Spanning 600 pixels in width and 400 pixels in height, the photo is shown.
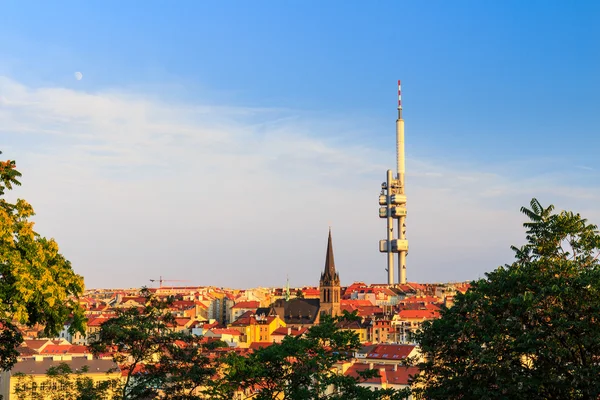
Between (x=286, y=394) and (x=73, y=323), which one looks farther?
(x=286, y=394)

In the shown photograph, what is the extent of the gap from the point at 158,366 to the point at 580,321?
40.1ft

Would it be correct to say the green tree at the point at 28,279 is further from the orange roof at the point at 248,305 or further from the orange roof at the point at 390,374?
the orange roof at the point at 248,305

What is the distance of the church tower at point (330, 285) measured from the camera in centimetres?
17438

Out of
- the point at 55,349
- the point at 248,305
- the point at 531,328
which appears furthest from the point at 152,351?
the point at 248,305

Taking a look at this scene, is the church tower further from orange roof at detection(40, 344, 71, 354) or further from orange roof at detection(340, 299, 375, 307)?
orange roof at detection(40, 344, 71, 354)

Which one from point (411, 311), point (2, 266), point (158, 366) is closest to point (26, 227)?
point (2, 266)

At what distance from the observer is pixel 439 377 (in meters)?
26.5

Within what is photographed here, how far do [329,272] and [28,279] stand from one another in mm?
155573

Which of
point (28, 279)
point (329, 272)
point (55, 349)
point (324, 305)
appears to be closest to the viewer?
point (28, 279)

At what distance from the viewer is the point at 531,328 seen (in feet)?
79.4

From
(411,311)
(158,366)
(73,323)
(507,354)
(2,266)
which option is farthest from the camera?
(411,311)

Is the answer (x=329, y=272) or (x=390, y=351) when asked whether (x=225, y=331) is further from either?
(x=329, y=272)

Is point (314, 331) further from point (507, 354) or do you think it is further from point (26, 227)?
point (26, 227)

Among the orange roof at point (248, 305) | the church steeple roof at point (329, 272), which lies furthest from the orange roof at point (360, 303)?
the orange roof at point (248, 305)
